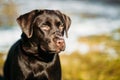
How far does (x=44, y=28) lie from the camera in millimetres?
7219

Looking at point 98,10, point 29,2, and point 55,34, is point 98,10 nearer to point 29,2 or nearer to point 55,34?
point 29,2

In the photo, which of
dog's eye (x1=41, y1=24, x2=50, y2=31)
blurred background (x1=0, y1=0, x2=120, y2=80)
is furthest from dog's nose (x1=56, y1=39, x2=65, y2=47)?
blurred background (x1=0, y1=0, x2=120, y2=80)

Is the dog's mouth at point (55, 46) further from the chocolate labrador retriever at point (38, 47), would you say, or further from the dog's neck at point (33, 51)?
the dog's neck at point (33, 51)

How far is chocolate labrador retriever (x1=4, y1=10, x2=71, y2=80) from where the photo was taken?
23.7 ft

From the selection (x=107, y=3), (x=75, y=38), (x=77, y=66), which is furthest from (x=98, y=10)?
(x=77, y=66)

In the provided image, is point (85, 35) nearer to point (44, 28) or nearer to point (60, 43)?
point (44, 28)

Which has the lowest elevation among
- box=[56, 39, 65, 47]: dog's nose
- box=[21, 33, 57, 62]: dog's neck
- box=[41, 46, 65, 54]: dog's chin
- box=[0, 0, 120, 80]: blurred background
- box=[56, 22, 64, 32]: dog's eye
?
box=[0, 0, 120, 80]: blurred background

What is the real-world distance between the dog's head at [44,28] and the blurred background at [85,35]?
101 inches

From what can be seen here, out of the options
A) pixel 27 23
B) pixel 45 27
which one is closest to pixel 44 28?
pixel 45 27

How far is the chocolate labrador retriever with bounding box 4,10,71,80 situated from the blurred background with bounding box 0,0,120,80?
2309mm

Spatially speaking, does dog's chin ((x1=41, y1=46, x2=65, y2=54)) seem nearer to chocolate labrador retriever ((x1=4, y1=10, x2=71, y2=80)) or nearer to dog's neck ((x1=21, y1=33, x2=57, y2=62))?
chocolate labrador retriever ((x1=4, y1=10, x2=71, y2=80))

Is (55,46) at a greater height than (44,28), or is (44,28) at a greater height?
(44,28)

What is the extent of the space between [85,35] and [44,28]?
3763mm

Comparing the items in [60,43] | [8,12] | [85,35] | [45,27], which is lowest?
[85,35]
